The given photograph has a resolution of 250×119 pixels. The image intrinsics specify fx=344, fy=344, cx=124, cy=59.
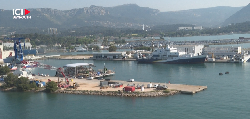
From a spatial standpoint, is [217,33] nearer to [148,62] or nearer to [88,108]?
[148,62]

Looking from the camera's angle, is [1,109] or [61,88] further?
[61,88]

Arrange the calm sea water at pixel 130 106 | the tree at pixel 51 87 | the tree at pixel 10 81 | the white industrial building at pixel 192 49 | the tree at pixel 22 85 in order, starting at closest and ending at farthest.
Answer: the calm sea water at pixel 130 106 → the tree at pixel 51 87 → the tree at pixel 22 85 → the tree at pixel 10 81 → the white industrial building at pixel 192 49

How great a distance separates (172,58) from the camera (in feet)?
72.1

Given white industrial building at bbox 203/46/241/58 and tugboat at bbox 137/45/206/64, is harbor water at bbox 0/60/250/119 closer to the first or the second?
tugboat at bbox 137/45/206/64

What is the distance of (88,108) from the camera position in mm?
9703

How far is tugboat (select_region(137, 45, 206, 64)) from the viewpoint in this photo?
2106 centimetres

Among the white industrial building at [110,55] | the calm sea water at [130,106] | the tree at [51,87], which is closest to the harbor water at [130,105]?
the calm sea water at [130,106]

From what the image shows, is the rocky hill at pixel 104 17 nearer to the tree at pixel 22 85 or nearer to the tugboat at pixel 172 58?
the tugboat at pixel 172 58

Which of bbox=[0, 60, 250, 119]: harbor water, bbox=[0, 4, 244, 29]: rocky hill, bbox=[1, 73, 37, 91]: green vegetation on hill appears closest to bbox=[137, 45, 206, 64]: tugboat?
bbox=[0, 60, 250, 119]: harbor water

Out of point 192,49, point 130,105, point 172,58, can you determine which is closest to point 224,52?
point 192,49

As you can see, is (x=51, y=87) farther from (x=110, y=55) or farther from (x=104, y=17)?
(x=104, y=17)

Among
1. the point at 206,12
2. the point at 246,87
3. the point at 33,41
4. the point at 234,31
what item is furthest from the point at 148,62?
the point at 206,12

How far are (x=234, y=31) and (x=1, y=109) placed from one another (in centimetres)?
7060

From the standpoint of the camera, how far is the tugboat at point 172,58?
21.1 m
